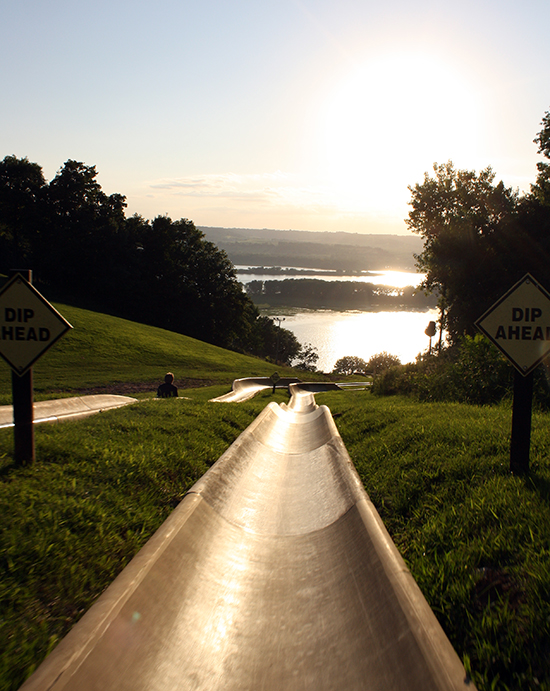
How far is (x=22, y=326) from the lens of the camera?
484cm

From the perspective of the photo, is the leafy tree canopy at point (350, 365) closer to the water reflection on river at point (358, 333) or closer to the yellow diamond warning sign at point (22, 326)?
the water reflection on river at point (358, 333)

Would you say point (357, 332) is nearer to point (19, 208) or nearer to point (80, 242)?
point (80, 242)

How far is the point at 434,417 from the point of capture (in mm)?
8031

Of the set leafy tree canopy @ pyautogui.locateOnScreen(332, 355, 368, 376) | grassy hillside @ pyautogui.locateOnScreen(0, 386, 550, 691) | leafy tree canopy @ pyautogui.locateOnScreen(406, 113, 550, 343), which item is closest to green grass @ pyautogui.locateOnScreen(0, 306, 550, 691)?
grassy hillside @ pyautogui.locateOnScreen(0, 386, 550, 691)

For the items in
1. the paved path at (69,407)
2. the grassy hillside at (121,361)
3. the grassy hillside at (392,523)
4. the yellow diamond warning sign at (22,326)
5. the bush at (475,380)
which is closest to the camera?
the grassy hillside at (392,523)

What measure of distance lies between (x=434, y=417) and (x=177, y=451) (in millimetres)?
4482

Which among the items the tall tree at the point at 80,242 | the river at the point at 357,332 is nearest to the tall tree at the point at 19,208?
the tall tree at the point at 80,242

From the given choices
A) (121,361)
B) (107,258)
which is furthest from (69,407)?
(107,258)

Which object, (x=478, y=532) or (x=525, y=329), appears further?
(x=525, y=329)

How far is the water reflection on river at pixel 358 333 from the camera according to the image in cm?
11236

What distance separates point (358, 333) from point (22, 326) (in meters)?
138

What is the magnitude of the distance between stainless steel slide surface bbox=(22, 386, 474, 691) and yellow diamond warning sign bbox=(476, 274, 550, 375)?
227 cm

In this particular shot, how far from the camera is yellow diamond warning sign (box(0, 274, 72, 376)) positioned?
4.77 meters

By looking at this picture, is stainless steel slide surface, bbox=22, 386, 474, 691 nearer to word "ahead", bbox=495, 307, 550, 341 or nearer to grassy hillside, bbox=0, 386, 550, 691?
grassy hillside, bbox=0, 386, 550, 691
